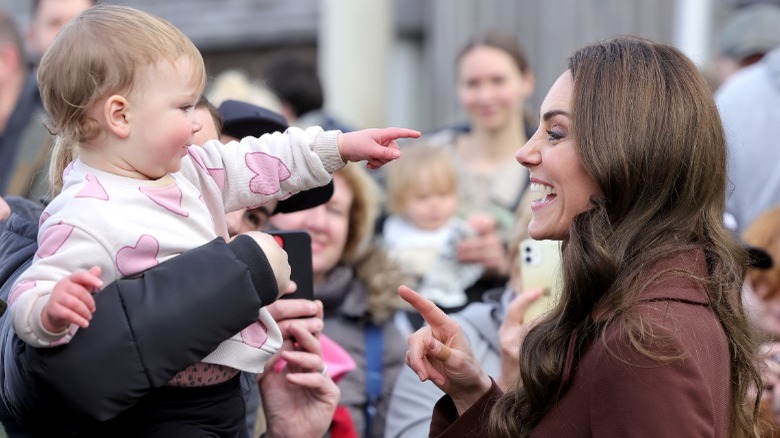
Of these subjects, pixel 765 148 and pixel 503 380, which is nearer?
pixel 503 380

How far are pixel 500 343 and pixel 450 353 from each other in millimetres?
658

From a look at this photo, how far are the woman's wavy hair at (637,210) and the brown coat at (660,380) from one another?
0.11 ft

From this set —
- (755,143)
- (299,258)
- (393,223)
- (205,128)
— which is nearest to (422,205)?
(393,223)

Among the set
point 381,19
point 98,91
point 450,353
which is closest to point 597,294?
point 450,353

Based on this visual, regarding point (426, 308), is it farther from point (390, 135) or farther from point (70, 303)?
point (70, 303)

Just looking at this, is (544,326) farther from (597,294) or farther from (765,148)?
(765,148)

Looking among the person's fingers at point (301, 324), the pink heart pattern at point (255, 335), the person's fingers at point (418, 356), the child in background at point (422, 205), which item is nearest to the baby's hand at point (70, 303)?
the pink heart pattern at point (255, 335)

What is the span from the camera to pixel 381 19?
331 inches

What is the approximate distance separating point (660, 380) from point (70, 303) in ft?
3.02

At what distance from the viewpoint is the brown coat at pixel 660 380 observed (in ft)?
6.11

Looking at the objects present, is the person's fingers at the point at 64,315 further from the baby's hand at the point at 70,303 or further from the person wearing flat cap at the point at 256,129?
the person wearing flat cap at the point at 256,129

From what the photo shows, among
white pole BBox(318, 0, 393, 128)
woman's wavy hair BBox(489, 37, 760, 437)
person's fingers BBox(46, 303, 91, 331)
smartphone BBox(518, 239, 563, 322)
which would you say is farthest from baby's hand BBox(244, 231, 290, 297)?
white pole BBox(318, 0, 393, 128)

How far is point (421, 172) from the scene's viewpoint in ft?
16.9

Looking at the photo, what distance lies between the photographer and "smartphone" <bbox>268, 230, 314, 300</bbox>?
8.32ft
